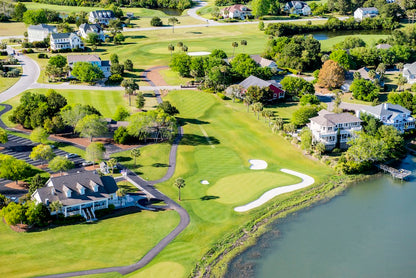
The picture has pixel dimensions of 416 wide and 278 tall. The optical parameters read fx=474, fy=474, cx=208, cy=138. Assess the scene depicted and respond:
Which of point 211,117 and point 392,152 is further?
point 211,117

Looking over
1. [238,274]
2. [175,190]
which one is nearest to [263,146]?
[175,190]

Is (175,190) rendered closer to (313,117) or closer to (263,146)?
(263,146)

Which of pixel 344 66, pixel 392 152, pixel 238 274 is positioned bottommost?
pixel 238 274

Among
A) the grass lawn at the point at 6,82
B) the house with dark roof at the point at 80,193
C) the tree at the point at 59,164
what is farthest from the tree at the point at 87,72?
the house with dark roof at the point at 80,193

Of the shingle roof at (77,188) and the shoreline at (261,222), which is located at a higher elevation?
the shingle roof at (77,188)

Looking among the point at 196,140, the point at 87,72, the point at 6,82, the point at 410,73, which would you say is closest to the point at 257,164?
the point at 196,140

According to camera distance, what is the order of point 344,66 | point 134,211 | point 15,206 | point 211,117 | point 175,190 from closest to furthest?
point 15,206, point 134,211, point 175,190, point 211,117, point 344,66

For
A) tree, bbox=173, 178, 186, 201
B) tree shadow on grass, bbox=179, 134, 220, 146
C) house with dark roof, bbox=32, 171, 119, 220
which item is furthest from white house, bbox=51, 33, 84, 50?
tree, bbox=173, 178, 186, 201

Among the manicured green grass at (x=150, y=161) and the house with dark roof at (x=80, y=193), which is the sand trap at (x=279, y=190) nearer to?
the manicured green grass at (x=150, y=161)
